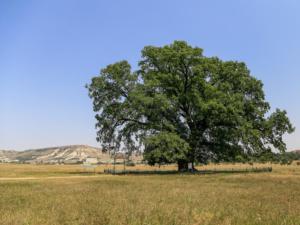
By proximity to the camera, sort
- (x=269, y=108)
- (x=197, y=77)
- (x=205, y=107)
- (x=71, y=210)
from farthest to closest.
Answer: (x=269, y=108) < (x=197, y=77) < (x=205, y=107) < (x=71, y=210)

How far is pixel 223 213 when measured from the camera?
11898mm

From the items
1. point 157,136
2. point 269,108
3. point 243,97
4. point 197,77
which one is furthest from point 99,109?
point 269,108

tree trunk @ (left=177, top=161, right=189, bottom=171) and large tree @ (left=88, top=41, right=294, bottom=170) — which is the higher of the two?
large tree @ (left=88, top=41, right=294, bottom=170)

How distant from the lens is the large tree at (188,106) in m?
50.2

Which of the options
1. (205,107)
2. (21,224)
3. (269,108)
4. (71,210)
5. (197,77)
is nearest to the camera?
(21,224)

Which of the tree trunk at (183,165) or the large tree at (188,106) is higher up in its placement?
the large tree at (188,106)

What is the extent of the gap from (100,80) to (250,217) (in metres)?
45.7

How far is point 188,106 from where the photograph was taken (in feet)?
174

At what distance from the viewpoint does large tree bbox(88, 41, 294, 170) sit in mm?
50156

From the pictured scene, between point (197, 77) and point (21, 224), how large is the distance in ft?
146

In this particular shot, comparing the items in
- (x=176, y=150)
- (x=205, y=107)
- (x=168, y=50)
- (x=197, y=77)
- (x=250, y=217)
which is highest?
(x=168, y=50)

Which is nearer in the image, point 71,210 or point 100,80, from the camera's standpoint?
point 71,210

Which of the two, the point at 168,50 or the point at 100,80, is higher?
the point at 168,50

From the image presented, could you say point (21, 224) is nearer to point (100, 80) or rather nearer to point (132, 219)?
point (132, 219)
